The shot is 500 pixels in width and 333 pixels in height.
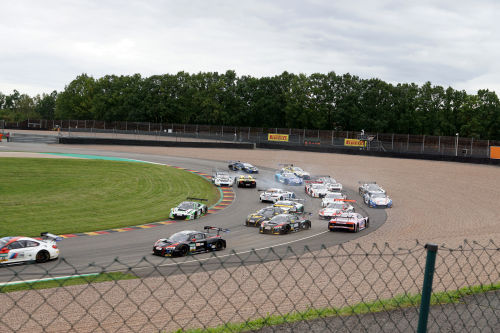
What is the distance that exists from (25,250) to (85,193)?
57.1 ft

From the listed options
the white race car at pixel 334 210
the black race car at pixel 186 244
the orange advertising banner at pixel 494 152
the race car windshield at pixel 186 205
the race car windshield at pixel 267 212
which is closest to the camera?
the black race car at pixel 186 244

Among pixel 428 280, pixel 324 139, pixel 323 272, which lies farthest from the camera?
pixel 324 139

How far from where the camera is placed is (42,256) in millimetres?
18891

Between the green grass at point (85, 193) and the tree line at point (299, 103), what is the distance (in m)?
60.7

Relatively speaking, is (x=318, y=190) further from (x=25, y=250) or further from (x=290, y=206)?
(x=25, y=250)

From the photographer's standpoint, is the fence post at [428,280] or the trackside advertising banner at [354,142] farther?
the trackside advertising banner at [354,142]

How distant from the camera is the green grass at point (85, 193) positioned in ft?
87.5

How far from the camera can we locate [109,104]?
12094 centimetres

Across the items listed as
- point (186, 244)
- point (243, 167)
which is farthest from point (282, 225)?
point (243, 167)

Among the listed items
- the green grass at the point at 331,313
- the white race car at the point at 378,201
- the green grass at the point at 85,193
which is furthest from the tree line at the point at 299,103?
the green grass at the point at 331,313

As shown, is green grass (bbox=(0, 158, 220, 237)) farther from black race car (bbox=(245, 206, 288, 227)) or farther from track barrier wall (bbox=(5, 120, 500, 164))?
track barrier wall (bbox=(5, 120, 500, 164))

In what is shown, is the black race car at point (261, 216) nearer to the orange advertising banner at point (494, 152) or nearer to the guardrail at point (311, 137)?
the guardrail at point (311, 137)

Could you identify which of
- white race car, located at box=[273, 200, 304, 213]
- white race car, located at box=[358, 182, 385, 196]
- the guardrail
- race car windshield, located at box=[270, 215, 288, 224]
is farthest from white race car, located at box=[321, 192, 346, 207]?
the guardrail

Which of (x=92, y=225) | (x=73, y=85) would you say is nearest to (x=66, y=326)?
(x=92, y=225)
